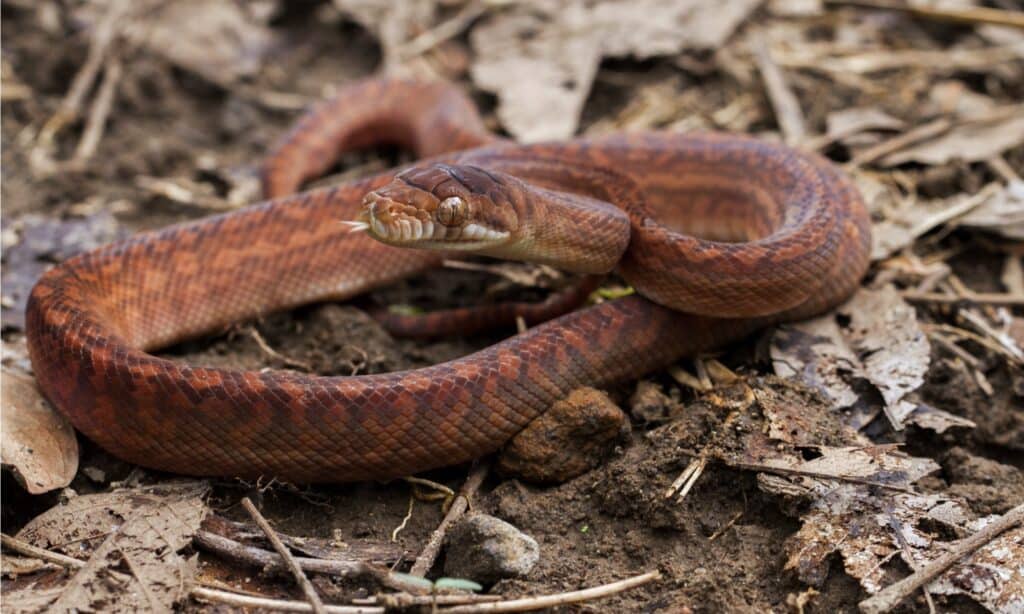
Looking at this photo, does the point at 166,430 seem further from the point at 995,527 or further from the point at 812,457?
the point at 995,527

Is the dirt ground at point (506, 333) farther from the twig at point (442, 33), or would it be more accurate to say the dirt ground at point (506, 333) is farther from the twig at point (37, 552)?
the twig at point (37, 552)

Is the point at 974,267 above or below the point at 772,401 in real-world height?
below

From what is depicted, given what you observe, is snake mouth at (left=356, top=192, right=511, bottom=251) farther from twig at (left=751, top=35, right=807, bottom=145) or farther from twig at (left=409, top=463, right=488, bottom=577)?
twig at (left=751, top=35, right=807, bottom=145)

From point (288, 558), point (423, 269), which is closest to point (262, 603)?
point (288, 558)

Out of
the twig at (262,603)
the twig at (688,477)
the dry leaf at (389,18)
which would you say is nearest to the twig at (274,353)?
the twig at (262,603)

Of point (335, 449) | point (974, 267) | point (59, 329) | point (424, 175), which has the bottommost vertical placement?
point (974, 267)

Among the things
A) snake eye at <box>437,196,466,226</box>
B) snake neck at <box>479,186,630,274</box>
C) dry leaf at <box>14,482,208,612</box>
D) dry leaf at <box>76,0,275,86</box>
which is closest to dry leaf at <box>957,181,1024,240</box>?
snake neck at <box>479,186,630,274</box>

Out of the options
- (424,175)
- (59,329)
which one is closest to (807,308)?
(424,175)
